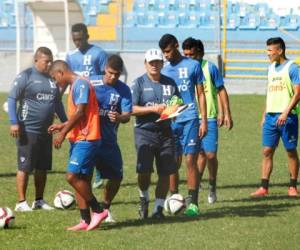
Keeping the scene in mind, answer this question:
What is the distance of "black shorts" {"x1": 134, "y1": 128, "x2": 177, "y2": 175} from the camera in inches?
433

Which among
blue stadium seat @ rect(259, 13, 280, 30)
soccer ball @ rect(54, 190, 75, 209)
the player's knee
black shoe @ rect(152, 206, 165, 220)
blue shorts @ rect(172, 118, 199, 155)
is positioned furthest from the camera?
blue stadium seat @ rect(259, 13, 280, 30)

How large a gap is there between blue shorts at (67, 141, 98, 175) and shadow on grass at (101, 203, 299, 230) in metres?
0.75

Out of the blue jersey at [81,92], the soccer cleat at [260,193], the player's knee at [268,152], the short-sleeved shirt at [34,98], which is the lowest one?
the soccer cleat at [260,193]

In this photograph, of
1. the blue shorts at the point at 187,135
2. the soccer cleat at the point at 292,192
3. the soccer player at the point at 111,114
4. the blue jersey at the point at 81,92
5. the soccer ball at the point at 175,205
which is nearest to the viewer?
the blue jersey at the point at 81,92

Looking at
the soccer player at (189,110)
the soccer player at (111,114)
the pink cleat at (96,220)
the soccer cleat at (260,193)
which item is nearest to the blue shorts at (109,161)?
the soccer player at (111,114)

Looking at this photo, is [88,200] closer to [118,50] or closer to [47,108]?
[47,108]

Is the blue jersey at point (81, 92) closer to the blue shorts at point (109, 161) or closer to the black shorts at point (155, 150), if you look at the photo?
the blue shorts at point (109, 161)

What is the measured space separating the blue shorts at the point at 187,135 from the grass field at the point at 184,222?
817 mm

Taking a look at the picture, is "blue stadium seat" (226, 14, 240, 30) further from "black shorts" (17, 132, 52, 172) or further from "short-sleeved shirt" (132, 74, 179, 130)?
"short-sleeved shirt" (132, 74, 179, 130)

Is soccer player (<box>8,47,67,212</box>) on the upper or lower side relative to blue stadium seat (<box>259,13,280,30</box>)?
lower

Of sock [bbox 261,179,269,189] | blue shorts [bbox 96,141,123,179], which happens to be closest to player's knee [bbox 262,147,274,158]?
sock [bbox 261,179,269,189]

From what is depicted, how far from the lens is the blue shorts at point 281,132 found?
44.5 ft

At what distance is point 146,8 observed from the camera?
3522 cm

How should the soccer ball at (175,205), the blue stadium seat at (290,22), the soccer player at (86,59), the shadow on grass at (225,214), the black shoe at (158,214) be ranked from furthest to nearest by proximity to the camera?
1. the blue stadium seat at (290,22)
2. the soccer player at (86,59)
3. the black shoe at (158,214)
4. the soccer ball at (175,205)
5. the shadow on grass at (225,214)
